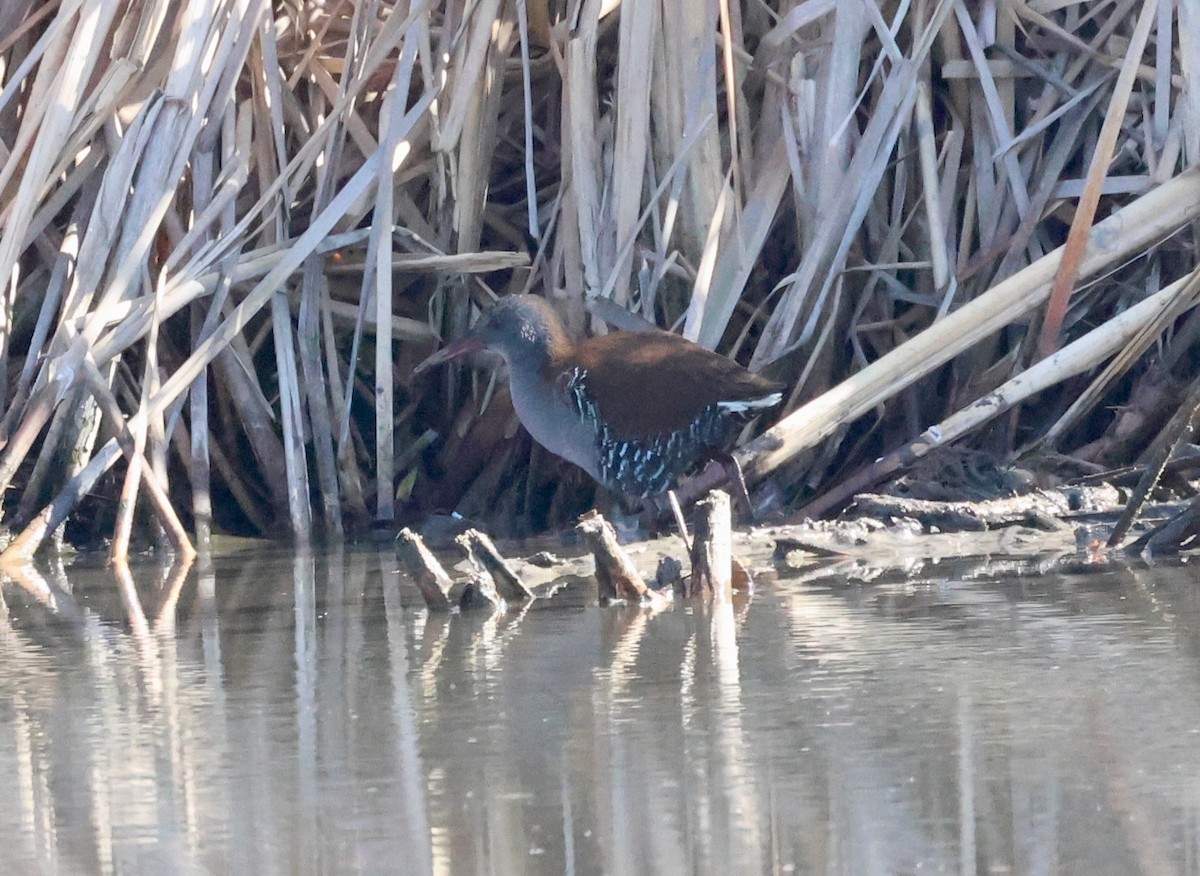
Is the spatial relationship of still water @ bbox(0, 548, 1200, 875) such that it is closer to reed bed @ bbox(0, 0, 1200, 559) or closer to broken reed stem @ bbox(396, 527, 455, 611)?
broken reed stem @ bbox(396, 527, 455, 611)

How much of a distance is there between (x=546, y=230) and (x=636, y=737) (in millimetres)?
3219

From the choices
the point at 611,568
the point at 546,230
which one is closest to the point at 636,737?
the point at 611,568

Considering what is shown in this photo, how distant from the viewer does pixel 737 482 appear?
4602 millimetres

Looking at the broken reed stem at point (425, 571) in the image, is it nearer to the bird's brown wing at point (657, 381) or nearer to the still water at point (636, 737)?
the still water at point (636, 737)

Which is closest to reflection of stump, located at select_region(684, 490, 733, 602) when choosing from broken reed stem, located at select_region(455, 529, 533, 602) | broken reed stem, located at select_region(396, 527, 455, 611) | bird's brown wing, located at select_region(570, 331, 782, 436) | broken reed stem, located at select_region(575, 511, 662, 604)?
broken reed stem, located at select_region(575, 511, 662, 604)

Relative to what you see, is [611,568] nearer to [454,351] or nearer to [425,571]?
[425,571]

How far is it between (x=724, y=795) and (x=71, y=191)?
3.74 metres

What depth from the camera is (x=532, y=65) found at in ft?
18.9

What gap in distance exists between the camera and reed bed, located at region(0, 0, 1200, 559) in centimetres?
493

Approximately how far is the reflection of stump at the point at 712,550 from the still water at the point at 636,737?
0.12 m

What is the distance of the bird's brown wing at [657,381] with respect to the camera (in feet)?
15.4

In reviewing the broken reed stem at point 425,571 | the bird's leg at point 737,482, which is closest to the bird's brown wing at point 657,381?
the bird's leg at point 737,482

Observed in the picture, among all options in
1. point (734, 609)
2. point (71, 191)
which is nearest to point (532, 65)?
point (71, 191)

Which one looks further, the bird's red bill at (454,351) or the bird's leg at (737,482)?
the bird's red bill at (454,351)
